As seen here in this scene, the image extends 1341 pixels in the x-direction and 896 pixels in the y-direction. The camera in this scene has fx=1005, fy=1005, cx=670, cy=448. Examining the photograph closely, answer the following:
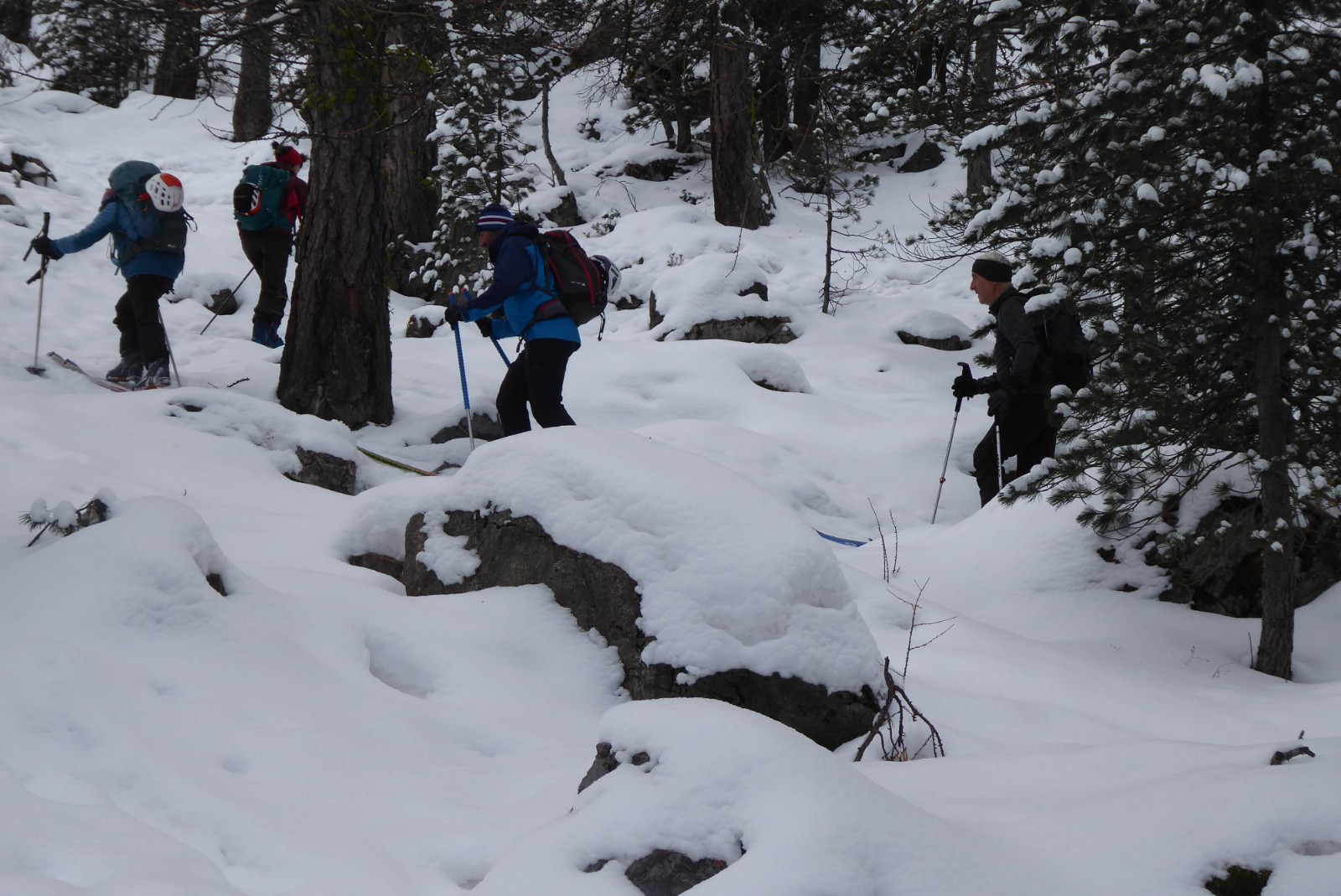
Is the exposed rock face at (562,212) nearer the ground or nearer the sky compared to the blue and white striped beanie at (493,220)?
nearer the sky

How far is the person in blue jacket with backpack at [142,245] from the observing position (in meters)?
7.52

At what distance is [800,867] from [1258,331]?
399 cm

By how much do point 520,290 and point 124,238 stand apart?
3.81 metres

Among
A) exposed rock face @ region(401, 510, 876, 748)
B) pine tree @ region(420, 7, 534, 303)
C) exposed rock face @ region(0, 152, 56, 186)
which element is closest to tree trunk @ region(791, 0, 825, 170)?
pine tree @ region(420, 7, 534, 303)

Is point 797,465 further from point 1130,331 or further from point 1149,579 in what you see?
point 1130,331

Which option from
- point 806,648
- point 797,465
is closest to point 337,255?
point 797,465

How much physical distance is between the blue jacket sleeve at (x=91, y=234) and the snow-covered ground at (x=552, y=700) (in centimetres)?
96

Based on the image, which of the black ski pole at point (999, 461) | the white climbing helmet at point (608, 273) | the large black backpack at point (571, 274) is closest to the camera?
the large black backpack at point (571, 274)

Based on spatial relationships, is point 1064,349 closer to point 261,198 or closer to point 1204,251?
point 1204,251

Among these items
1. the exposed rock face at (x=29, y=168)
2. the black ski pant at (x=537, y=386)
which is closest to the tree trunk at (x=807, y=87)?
the black ski pant at (x=537, y=386)

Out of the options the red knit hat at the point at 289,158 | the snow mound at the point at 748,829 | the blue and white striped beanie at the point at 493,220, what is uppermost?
the red knit hat at the point at 289,158

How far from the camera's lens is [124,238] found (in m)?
7.73

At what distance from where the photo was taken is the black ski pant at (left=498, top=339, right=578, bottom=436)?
239 inches

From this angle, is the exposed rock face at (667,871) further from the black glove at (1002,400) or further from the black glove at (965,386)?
the black glove at (965,386)
